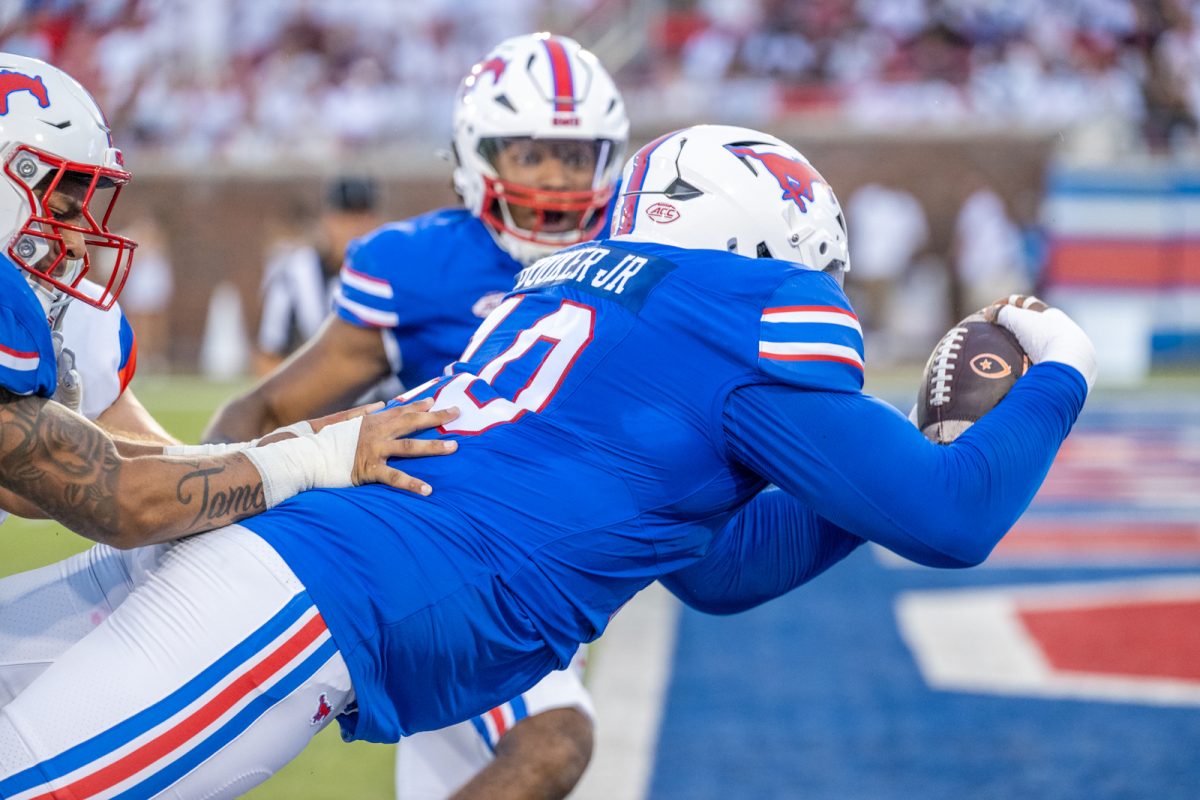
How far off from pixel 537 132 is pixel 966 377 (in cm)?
137

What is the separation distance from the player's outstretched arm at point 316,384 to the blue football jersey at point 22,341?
4.39ft

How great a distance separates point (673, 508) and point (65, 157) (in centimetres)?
116

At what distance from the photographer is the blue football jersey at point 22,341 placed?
2.16 metres

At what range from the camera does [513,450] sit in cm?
244

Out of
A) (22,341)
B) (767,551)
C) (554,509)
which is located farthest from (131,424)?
(767,551)

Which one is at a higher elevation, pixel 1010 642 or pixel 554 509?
pixel 554 509

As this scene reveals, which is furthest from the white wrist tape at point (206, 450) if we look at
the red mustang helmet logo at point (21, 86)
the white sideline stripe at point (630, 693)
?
the white sideline stripe at point (630, 693)

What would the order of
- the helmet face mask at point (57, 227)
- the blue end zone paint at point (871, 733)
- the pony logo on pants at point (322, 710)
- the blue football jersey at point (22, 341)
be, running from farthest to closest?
the blue end zone paint at point (871, 733)
the helmet face mask at point (57, 227)
the pony logo on pants at point (322, 710)
the blue football jersey at point (22, 341)

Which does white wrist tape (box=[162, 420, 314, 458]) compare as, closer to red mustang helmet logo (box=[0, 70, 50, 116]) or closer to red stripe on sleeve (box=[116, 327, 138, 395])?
red stripe on sleeve (box=[116, 327, 138, 395])

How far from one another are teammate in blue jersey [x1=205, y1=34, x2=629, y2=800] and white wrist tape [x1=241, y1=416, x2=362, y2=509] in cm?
105

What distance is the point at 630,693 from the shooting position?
213 inches

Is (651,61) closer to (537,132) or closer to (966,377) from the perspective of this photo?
(537,132)

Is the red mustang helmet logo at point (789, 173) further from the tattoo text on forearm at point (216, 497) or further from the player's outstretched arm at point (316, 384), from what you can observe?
the player's outstretched arm at point (316, 384)

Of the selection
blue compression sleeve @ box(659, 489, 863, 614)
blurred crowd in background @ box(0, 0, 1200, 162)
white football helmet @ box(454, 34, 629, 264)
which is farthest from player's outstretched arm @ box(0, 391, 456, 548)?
blurred crowd in background @ box(0, 0, 1200, 162)
